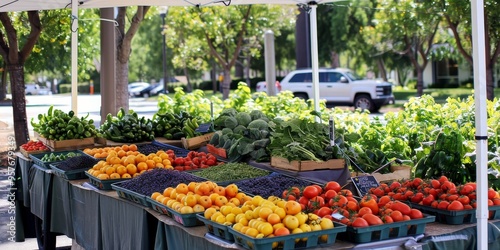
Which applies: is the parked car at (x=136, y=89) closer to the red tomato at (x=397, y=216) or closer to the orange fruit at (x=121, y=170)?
the orange fruit at (x=121, y=170)

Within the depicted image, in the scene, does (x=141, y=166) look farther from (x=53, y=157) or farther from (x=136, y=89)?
(x=136, y=89)

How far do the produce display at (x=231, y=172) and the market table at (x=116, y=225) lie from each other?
0.87m

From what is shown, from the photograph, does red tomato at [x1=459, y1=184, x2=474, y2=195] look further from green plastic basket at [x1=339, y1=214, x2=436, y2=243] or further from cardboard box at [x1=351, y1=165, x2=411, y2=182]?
cardboard box at [x1=351, y1=165, x2=411, y2=182]

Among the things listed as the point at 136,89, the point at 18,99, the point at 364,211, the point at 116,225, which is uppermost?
the point at 136,89

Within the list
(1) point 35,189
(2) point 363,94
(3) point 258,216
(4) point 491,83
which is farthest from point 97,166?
(2) point 363,94

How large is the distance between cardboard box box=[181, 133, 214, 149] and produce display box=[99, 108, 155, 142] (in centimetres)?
83

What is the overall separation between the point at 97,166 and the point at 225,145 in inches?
63.8

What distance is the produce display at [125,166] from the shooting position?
6750 mm

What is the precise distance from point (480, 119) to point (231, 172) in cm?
259

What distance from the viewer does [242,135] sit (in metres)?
8.27

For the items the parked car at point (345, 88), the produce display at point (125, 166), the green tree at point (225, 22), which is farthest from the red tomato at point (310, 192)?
the parked car at point (345, 88)

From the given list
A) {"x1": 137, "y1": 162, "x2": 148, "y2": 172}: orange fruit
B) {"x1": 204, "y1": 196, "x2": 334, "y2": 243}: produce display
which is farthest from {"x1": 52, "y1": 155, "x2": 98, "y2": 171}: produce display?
{"x1": 204, "y1": 196, "x2": 334, "y2": 243}: produce display

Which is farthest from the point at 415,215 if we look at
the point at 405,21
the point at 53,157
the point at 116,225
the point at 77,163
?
the point at 405,21

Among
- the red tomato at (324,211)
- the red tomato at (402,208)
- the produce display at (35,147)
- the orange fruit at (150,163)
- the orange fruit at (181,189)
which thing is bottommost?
the red tomato at (324,211)
